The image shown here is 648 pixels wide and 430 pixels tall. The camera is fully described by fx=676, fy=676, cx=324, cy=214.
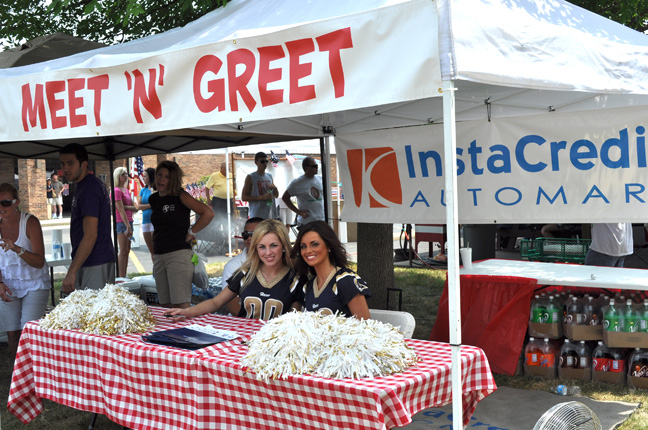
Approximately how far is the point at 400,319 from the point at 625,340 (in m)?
2.09

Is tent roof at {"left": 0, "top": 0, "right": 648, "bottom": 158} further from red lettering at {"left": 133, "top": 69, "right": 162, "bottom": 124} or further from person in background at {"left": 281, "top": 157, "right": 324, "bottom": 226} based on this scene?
person in background at {"left": 281, "top": 157, "right": 324, "bottom": 226}

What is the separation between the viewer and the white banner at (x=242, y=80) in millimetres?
2658

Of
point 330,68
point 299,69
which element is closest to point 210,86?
point 299,69

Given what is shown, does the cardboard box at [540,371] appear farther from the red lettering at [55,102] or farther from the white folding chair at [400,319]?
the red lettering at [55,102]

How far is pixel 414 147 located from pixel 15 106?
3.08 m

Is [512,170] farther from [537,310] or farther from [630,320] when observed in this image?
[630,320]

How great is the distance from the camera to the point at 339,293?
12.1ft

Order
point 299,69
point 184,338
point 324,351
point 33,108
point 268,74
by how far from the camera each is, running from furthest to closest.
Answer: point 33,108
point 184,338
point 268,74
point 299,69
point 324,351

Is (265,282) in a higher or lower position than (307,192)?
lower

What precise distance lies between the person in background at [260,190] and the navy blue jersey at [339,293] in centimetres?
588

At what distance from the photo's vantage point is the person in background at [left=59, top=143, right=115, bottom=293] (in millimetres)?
5102

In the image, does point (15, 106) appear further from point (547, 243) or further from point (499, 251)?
point (499, 251)

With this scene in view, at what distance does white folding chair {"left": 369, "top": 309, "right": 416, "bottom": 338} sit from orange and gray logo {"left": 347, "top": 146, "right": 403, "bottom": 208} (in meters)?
2.00

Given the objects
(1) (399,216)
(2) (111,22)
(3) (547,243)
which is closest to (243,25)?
(1) (399,216)
